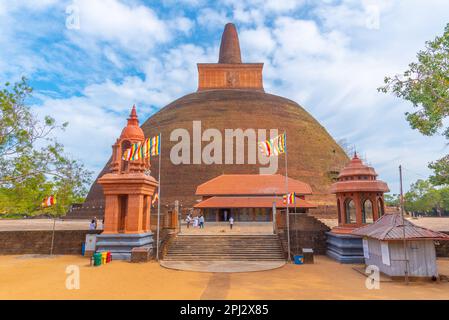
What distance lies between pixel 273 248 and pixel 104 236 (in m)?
10.1

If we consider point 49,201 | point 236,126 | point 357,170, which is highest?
point 236,126

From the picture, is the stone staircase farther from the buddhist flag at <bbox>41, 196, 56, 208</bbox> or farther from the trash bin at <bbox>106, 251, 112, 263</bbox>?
the buddhist flag at <bbox>41, 196, 56, 208</bbox>

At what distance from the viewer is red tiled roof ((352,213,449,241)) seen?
11359 mm

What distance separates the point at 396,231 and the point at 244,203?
1958 centimetres

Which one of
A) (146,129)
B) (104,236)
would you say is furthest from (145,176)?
(146,129)

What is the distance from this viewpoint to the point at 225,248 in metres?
17.0

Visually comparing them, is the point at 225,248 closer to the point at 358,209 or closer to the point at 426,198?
the point at 358,209

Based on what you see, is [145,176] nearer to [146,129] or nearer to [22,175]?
[22,175]

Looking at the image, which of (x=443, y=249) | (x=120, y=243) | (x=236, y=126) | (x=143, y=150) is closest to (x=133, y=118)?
(x=143, y=150)

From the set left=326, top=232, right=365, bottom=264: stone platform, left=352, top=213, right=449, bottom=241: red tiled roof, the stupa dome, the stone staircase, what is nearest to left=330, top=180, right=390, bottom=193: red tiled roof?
left=326, top=232, right=365, bottom=264: stone platform

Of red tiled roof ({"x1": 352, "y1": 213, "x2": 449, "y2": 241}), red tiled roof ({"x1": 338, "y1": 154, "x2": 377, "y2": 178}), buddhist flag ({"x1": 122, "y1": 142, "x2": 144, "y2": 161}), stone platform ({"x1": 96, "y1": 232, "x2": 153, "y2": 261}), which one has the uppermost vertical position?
buddhist flag ({"x1": 122, "y1": 142, "x2": 144, "y2": 161})

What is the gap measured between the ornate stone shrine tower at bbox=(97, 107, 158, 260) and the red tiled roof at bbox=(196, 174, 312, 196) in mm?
14431

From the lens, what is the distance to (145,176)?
1753 centimetres
